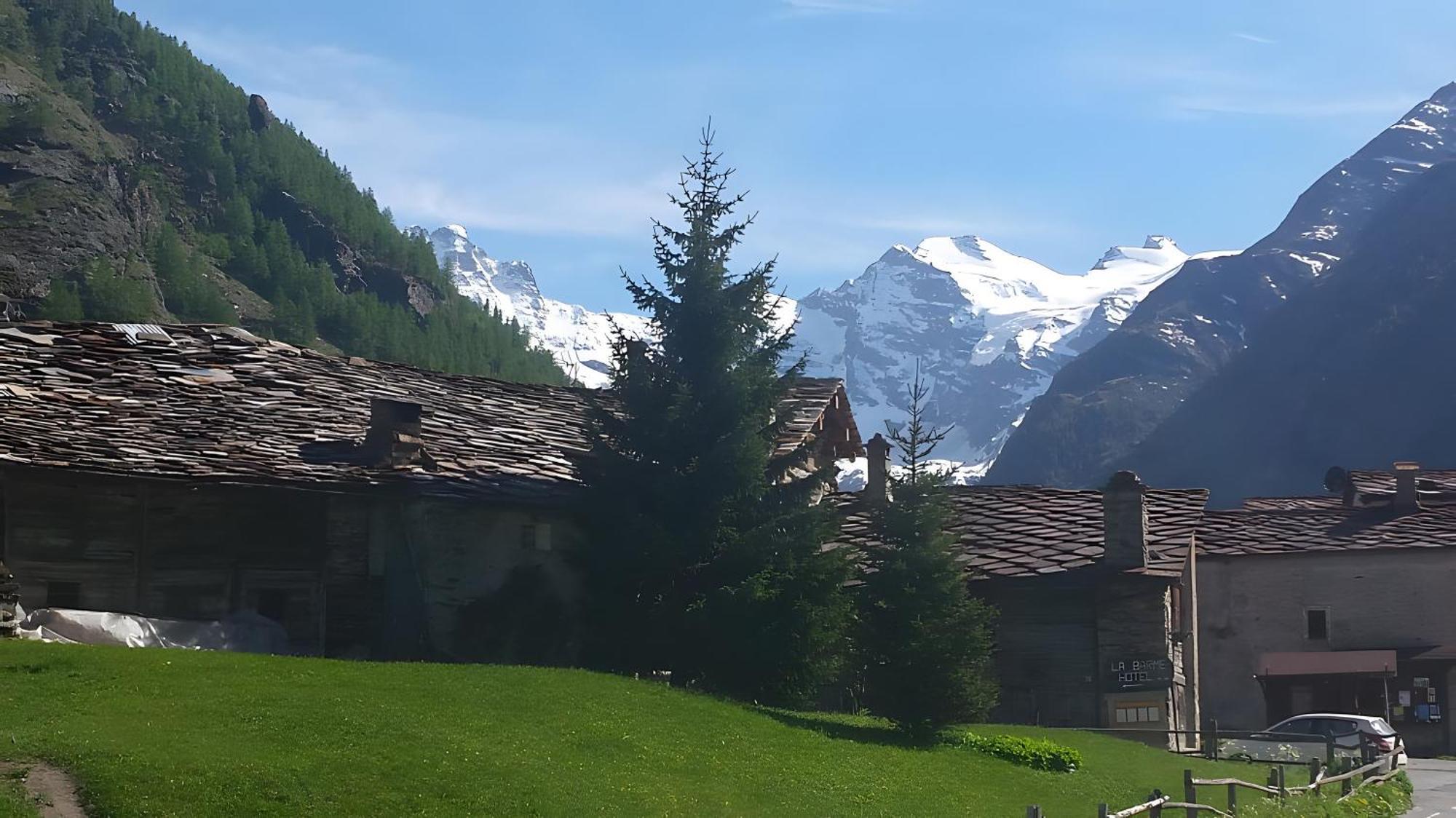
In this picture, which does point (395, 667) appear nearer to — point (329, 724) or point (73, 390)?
point (329, 724)

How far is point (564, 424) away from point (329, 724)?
19899mm

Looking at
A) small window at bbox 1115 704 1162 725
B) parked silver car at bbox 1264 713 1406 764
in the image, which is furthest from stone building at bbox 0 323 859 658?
parked silver car at bbox 1264 713 1406 764

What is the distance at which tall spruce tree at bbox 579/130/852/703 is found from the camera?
98.1 ft

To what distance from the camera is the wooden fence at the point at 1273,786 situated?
840 inches

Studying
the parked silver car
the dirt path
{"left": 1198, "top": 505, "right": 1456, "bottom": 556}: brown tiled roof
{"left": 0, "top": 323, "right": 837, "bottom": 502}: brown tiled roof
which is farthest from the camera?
{"left": 1198, "top": 505, "right": 1456, "bottom": 556}: brown tiled roof

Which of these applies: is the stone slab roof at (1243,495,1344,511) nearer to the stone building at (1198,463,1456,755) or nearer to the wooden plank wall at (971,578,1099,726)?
the stone building at (1198,463,1456,755)

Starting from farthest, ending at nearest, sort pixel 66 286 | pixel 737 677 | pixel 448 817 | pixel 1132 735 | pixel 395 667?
pixel 66 286
pixel 1132 735
pixel 737 677
pixel 395 667
pixel 448 817

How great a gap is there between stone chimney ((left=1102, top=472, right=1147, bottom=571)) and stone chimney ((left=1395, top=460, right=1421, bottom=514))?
21006 mm

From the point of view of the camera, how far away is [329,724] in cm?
2111

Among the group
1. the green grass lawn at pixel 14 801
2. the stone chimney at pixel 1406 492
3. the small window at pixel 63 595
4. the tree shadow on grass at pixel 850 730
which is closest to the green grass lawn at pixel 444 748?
the tree shadow on grass at pixel 850 730

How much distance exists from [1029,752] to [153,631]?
1570cm

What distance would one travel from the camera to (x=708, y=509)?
102 ft

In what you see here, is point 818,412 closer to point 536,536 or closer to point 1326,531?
point 536,536

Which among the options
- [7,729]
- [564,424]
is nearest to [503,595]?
[564,424]
